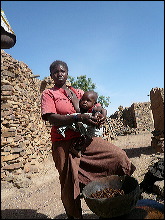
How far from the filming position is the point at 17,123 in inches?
240

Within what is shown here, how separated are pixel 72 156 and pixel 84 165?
0.57 feet

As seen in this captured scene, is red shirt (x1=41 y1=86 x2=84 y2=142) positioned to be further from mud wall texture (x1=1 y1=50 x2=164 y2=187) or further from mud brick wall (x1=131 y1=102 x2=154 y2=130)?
mud brick wall (x1=131 y1=102 x2=154 y2=130)

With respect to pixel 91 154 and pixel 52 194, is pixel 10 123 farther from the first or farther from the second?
pixel 91 154

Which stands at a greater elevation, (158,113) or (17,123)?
(158,113)

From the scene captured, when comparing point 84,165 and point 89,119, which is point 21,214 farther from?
point 89,119

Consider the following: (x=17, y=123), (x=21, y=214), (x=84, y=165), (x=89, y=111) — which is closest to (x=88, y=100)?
(x=89, y=111)

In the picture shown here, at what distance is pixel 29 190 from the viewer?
4.89 m

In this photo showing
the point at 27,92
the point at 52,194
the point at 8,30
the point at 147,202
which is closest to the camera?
the point at 8,30

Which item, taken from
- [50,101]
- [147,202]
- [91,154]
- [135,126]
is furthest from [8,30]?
[135,126]

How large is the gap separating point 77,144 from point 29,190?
11.2ft

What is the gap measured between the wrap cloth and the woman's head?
2.25ft

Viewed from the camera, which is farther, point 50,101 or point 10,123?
point 10,123

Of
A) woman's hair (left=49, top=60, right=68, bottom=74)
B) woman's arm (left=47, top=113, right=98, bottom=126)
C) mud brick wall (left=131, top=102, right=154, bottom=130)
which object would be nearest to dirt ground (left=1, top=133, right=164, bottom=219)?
woman's arm (left=47, top=113, right=98, bottom=126)

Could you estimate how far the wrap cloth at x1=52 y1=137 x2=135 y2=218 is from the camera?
6.66 feet
